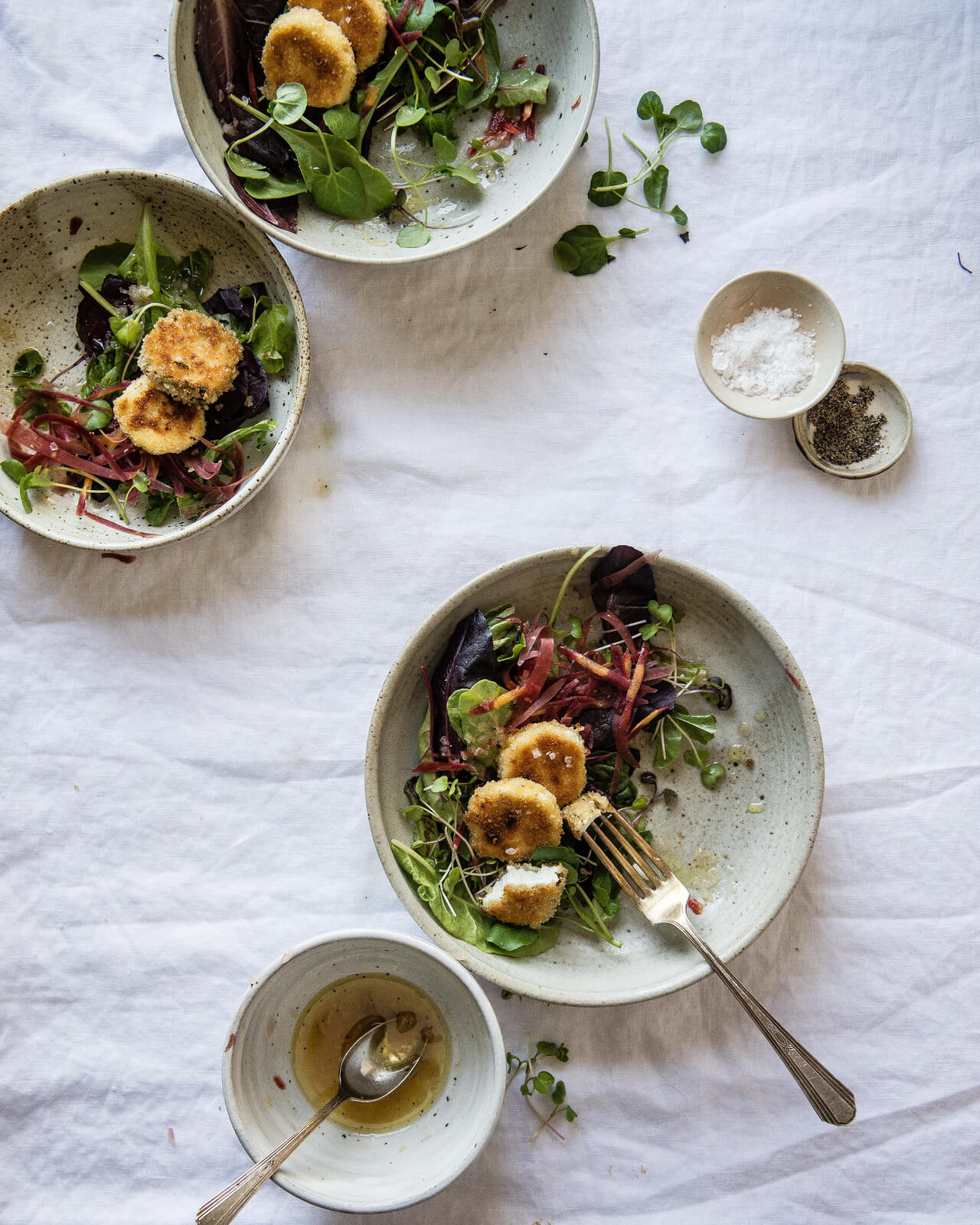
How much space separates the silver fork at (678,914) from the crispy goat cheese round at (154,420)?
1.25 metres

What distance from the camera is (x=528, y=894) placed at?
1.92m

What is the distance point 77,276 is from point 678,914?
6.45ft

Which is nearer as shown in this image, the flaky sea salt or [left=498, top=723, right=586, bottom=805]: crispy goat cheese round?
[left=498, top=723, right=586, bottom=805]: crispy goat cheese round

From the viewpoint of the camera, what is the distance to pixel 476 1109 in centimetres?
190

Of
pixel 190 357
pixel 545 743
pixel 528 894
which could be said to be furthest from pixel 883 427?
pixel 190 357

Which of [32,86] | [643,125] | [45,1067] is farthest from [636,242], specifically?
[45,1067]

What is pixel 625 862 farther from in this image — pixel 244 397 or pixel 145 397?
pixel 145 397

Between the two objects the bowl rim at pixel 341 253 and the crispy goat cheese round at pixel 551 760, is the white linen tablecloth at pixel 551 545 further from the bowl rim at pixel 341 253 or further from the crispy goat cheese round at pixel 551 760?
the crispy goat cheese round at pixel 551 760

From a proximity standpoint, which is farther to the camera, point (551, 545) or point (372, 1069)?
point (551, 545)

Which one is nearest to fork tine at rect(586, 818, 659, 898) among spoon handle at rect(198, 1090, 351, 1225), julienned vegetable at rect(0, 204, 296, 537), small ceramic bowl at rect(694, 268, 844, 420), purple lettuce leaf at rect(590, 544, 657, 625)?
purple lettuce leaf at rect(590, 544, 657, 625)

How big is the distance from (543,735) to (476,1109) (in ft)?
2.51

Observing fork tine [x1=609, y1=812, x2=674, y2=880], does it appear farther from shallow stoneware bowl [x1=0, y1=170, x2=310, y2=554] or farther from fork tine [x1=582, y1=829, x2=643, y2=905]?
shallow stoneware bowl [x1=0, y1=170, x2=310, y2=554]

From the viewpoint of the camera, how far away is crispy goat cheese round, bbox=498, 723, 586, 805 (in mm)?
1969

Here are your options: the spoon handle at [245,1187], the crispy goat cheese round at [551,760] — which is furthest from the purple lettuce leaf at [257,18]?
the spoon handle at [245,1187]
